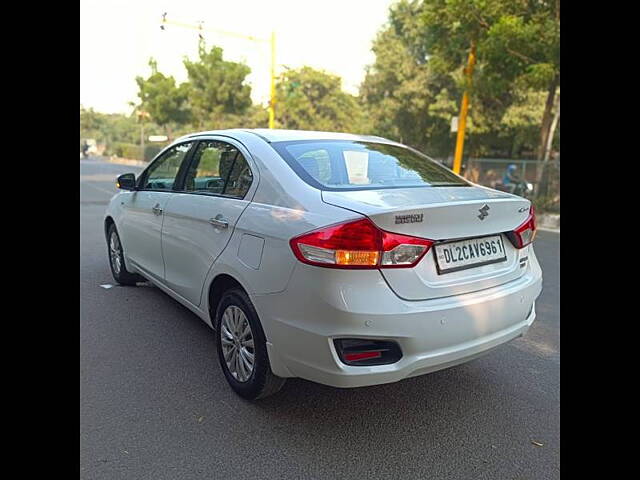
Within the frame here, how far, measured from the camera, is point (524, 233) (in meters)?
3.12

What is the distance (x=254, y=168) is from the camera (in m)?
3.21

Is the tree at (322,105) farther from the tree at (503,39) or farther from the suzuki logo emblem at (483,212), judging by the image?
the suzuki logo emblem at (483,212)

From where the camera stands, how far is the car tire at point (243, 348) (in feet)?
9.45

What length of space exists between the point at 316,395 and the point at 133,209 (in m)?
2.70

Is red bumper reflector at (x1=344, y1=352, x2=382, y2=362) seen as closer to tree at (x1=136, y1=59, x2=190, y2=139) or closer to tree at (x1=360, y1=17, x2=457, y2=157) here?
tree at (x1=360, y1=17, x2=457, y2=157)

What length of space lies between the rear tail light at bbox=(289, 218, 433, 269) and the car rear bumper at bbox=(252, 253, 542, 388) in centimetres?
5

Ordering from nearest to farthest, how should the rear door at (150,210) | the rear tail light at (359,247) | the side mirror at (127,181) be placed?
1. the rear tail light at (359,247)
2. the rear door at (150,210)
3. the side mirror at (127,181)

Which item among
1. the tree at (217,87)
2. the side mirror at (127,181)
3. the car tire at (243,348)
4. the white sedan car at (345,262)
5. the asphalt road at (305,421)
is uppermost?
the tree at (217,87)

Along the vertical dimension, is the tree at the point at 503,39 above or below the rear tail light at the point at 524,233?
above

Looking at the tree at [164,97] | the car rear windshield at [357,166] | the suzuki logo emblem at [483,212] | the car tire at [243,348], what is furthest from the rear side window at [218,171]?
the tree at [164,97]

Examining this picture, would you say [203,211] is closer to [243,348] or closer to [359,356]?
[243,348]

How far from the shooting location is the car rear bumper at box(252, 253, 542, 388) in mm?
2430

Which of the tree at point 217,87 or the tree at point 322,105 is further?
the tree at point 322,105
